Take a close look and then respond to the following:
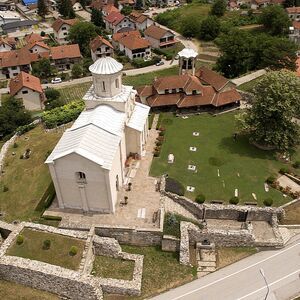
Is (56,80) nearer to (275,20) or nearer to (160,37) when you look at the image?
(160,37)

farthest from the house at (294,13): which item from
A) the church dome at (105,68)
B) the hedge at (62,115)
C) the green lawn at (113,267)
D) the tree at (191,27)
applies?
the green lawn at (113,267)

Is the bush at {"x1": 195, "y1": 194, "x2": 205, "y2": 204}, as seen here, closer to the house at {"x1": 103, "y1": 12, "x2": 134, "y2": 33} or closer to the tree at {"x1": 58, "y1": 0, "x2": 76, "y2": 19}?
the house at {"x1": 103, "y1": 12, "x2": 134, "y2": 33}

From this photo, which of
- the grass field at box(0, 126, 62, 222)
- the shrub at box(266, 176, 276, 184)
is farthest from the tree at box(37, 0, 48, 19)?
the shrub at box(266, 176, 276, 184)

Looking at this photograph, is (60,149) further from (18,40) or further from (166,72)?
(18,40)

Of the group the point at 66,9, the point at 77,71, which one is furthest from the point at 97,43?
the point at 66,9

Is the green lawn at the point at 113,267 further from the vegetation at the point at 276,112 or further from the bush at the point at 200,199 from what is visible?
the vegetation at the point at 276,112

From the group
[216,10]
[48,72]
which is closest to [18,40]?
[48,72]

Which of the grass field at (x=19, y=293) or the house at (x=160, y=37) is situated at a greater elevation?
the grass field at (x=19, y=293)
